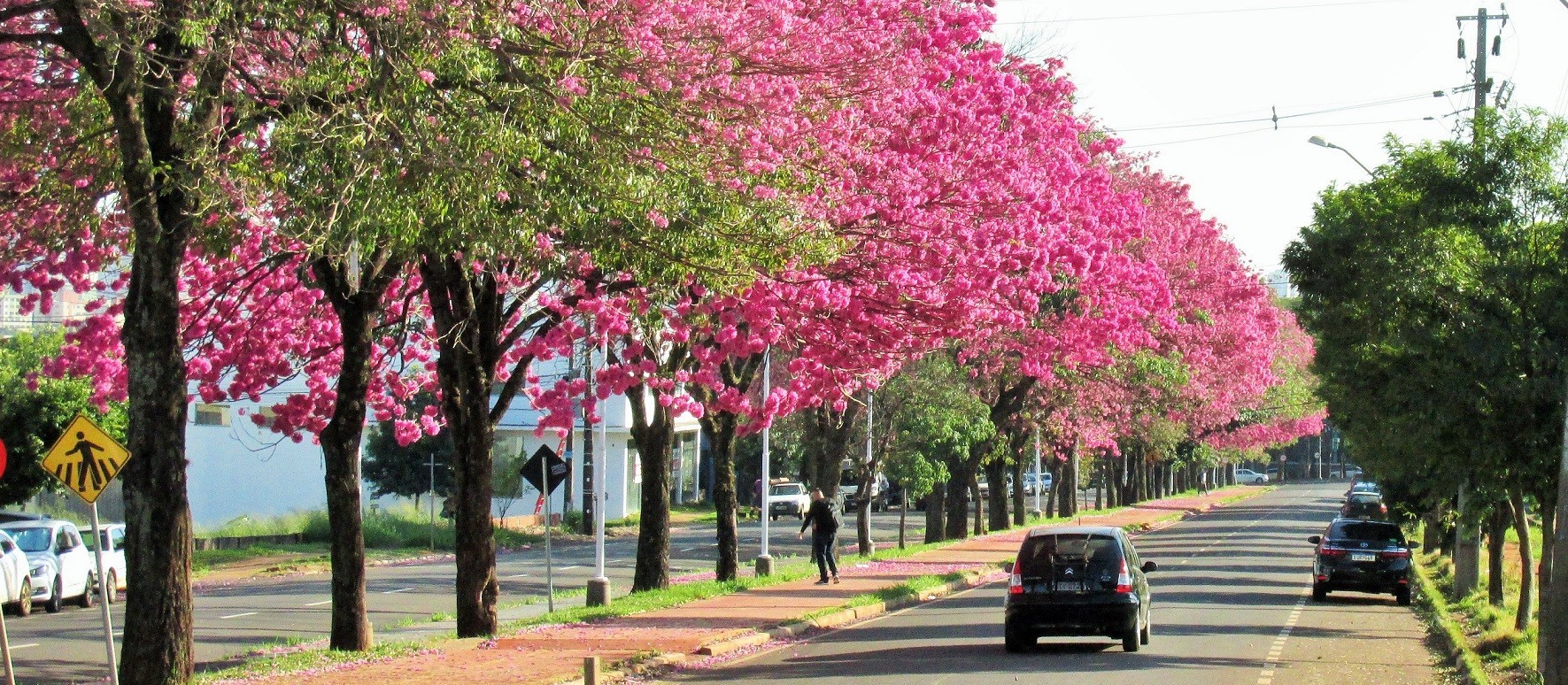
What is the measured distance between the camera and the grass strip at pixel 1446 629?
16797 millimetres

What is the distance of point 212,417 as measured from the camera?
57.1m

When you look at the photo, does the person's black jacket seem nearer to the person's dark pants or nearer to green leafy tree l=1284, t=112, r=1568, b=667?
the person's dark pants

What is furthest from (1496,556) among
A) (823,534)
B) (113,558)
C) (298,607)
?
(113,558)

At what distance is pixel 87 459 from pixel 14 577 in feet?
44.1

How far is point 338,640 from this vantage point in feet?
57.5

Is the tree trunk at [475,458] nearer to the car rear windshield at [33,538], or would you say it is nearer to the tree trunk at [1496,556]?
the car rear windshield at [33,538]

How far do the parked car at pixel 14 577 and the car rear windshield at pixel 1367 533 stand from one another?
2103 cm

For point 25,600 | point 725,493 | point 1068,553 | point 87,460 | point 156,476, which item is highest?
point 87,460

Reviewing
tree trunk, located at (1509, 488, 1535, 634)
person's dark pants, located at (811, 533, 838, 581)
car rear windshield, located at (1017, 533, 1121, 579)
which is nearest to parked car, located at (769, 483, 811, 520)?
person's dark pants, located at (811, 533, 838, 581)

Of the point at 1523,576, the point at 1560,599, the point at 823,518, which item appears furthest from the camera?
the point at 823,518

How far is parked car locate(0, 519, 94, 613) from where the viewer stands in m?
26.7

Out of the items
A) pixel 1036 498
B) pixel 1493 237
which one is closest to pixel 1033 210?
pixel 1493 237

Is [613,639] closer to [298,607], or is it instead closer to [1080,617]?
[1080,617]

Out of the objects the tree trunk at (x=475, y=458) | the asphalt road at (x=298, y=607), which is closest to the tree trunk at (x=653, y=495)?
the asphalt road at (x=298, y=607)
